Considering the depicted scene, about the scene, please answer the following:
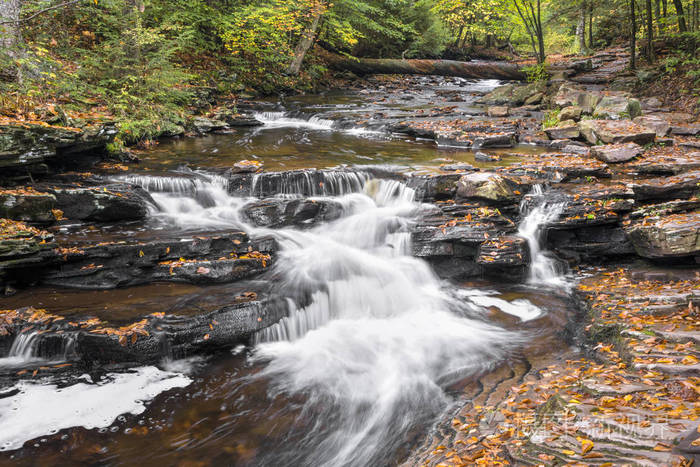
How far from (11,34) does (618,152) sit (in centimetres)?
1355

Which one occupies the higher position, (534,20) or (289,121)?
(534,20)

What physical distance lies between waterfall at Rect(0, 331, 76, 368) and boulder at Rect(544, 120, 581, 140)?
12869mm

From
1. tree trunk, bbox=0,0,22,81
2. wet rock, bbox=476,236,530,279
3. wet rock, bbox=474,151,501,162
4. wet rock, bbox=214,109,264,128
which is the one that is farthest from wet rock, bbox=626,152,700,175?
tree trunk, bbox=0,0,22,81

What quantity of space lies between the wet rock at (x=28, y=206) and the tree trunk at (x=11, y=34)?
3.92 meters

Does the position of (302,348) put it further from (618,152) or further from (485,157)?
(618,152)

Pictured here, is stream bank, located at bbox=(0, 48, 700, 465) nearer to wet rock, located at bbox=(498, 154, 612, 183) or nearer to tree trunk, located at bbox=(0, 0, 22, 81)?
wet rock, located at bbox=(498, 154, 612, 183)

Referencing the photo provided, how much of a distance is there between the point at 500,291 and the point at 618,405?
395 cm

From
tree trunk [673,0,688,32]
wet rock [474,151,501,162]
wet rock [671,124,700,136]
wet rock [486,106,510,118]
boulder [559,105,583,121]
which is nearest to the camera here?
wet rock [474,151,501,162]

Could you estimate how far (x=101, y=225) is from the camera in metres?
6.73

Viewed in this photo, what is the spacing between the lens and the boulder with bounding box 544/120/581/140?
472 inches

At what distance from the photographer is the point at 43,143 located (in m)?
6.76

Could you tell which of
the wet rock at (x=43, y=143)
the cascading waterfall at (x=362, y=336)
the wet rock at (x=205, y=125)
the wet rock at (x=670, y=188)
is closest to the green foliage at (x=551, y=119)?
the wet rock at (x=670, y=188)

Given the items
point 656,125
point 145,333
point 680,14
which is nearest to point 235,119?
point 145,333

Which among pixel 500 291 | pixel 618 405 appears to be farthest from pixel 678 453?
pixel 500 291
